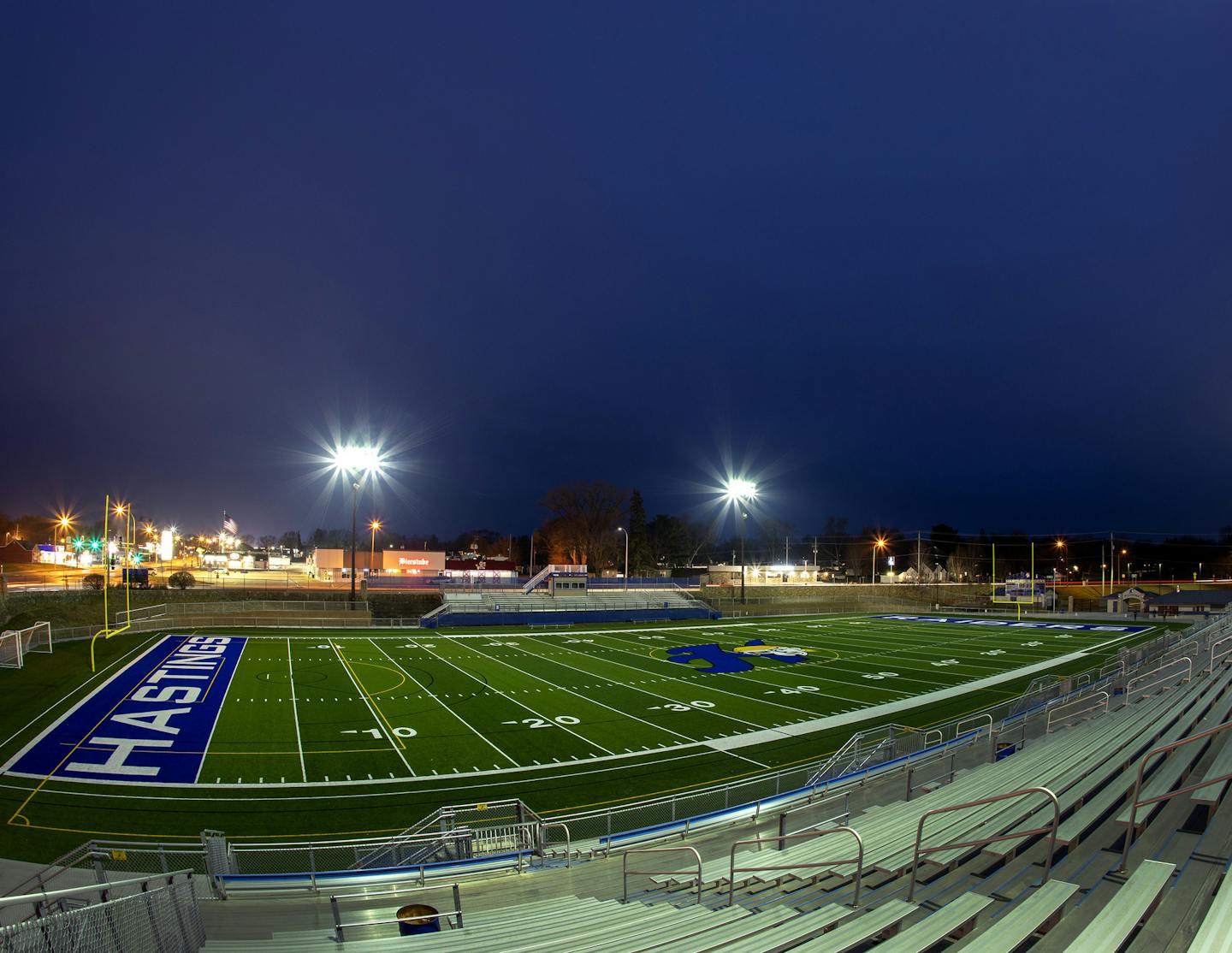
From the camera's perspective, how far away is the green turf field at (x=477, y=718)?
1421 cm

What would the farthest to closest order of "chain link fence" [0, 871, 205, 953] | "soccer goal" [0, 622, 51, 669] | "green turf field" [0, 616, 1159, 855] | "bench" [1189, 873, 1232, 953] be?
"soccer goal" [0, 622, 51, 669]
"green turf field" [0, 616, 1159, 855]
"chain link fence" [0, 871, 205, 953]
"bench" [1189, 873, 1232, 953]

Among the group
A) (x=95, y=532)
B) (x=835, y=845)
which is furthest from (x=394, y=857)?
(x=95, y=532)

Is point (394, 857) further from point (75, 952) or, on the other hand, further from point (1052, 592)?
point (1052, 592)

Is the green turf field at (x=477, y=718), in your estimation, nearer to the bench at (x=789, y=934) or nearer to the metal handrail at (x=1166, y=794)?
the bench at (x=789, y=934)

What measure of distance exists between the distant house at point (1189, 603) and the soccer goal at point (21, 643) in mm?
73915

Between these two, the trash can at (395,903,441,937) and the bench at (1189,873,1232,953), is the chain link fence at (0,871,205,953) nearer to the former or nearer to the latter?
the trash can at (395,903,441,937)

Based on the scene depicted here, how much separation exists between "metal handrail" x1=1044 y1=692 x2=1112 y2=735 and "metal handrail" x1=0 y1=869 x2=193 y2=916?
14429mm

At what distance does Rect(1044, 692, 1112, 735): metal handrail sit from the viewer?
42.3 ft

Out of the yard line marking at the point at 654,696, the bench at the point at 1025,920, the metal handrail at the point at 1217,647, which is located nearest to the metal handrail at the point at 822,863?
the bench at the point at 1025,920

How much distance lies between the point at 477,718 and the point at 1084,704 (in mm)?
16488

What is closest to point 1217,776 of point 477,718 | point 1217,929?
point 1217,929

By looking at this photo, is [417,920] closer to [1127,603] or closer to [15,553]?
[1127,603]

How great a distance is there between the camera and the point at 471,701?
23.3 meters

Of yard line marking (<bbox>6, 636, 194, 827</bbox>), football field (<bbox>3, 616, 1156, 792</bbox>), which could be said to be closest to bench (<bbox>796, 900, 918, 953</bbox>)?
football field (<bbox>3, 616, 1156, 792</bbox>)
